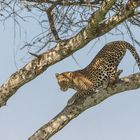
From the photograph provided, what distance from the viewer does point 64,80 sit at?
9.09m

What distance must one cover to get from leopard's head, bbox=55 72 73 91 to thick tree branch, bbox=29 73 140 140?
2.63m

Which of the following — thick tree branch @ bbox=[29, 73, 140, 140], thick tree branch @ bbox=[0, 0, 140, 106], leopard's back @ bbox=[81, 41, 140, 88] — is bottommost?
thick tree branch @ bbox=[29, 73, 140, 140]

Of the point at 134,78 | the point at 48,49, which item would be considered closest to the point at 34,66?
the point at 48,49

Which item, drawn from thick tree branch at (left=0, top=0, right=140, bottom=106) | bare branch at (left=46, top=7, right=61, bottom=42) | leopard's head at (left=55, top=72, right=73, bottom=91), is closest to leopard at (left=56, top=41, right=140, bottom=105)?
leopard's head at (left=55, top=72, right=73, bottom=91)

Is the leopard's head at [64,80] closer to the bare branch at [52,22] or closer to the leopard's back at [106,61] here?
the leopard's back at [106,61]

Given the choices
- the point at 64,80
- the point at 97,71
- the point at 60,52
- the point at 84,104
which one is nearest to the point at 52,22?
the point at 60,52

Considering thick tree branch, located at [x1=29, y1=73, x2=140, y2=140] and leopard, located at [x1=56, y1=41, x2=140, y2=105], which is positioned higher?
leopard, located at [x1=56, y1=41, x2=140, y2=105]

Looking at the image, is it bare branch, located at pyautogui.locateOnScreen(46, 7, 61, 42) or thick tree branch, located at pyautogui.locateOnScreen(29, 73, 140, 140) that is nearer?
thick tree branch, located at pyautogui.locateOnScreen(29, 73, 140, 140)

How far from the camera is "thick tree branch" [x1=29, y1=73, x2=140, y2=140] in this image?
20.4ft

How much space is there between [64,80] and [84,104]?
2779mm

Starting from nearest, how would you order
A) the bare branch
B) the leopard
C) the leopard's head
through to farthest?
the bare branch < the leopard < the leopard's head

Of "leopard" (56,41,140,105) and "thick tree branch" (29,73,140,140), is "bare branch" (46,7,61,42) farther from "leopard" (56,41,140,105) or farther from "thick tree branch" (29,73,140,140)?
"leopard" (56,41,140,105)

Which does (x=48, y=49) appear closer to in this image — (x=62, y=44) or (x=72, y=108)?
(x=62, y=44)

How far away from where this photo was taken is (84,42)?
5.93 meters
